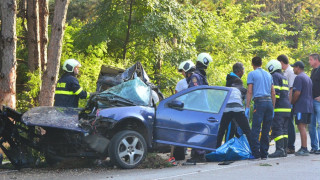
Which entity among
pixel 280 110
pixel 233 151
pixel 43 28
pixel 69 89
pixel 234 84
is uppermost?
pixel 43 28

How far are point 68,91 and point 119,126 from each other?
5.08 ft

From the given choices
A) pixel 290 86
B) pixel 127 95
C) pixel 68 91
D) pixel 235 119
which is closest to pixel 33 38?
pixel 68 91

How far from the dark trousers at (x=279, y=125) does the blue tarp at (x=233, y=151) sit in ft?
2.66

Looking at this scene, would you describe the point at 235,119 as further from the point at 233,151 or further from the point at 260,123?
the point at 233,151

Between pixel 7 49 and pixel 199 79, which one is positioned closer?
pixel 199 79

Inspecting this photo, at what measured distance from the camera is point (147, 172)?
27.5 feet

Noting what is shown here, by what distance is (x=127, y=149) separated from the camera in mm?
8656

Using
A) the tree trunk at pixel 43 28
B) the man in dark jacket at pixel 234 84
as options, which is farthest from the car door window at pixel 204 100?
the tree trunk at pixel 43 28

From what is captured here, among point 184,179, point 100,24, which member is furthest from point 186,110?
point 100,24

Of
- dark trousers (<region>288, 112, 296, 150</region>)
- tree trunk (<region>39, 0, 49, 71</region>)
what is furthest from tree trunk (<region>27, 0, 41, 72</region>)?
dark trousers (<region>288, 112, 296, 150</region>)

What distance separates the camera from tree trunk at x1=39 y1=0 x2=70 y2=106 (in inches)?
486

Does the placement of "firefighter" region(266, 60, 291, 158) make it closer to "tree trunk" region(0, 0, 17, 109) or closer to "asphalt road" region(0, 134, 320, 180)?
"asphalt road" region(0, 134, 320, 180)

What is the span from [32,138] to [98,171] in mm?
1267

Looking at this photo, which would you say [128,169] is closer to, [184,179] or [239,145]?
[184,179]
